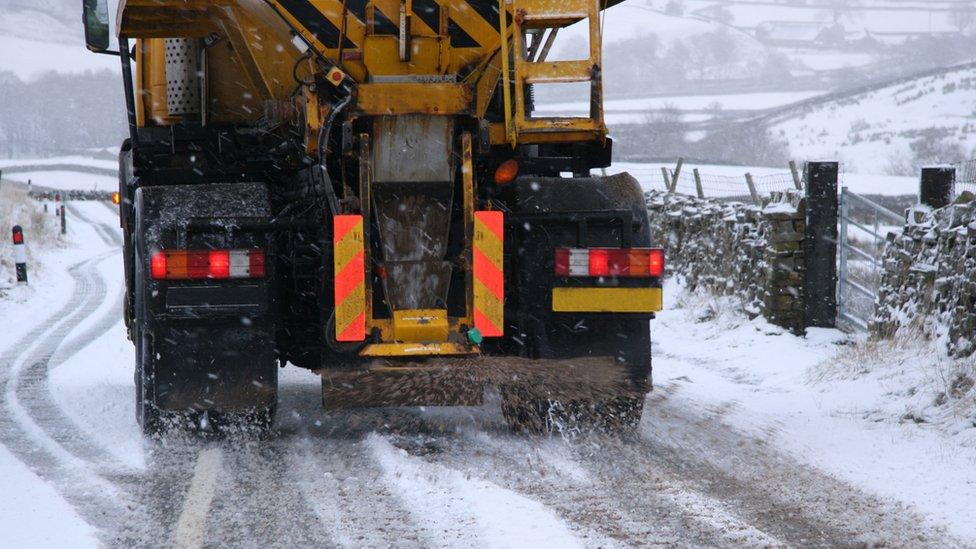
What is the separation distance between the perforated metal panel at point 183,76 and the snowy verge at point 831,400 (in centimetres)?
385

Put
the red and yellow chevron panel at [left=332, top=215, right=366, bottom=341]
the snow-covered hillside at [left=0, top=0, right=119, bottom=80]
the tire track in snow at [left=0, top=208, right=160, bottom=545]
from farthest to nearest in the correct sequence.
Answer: the snow-covered hillside at [left=0, top=0, right=119, bottom=80] < the red and yellow chevron panel at [left=332, top=215, right=366, bottom=341] < the tire track in snow at [left=0, top=208, right=160, bottom=545]

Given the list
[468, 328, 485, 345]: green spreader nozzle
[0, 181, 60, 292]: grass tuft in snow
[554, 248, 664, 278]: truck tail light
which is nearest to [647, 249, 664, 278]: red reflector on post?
[554, 248, 664, 278]: truck tail light

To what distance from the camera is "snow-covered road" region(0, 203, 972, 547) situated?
454 cm

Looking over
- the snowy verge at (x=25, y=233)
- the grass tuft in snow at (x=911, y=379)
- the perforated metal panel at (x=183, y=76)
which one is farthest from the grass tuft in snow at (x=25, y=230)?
the grass tuft in snow at (x=911, y=379)

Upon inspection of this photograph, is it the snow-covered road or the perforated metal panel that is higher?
the perforated metal panel

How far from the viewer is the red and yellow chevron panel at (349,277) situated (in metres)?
5.93

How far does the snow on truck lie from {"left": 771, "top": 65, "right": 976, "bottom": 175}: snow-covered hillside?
33833 mm

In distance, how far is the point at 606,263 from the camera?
6379 mm

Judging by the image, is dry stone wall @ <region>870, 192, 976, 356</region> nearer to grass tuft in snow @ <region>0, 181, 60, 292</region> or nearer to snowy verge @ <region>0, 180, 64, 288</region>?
snowy verge @ <region>0, 180, 64, 288</region>

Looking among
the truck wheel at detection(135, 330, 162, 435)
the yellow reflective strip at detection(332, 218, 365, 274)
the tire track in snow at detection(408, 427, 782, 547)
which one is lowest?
the tire track in snow at detection(408, 427, 782, 547)

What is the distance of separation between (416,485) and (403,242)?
144cm

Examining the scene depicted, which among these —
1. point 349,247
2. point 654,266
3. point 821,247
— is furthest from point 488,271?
point 821,247

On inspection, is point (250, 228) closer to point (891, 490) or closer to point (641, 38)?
point (891, 490)

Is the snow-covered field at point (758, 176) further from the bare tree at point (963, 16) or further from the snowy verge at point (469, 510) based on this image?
the bare tree at point (963, 16)
